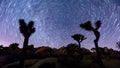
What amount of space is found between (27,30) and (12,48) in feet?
91.6

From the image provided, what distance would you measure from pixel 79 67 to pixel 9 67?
1264 centimetres

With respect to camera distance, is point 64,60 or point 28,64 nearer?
point 64,60

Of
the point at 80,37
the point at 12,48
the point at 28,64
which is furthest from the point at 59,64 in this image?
the point at 12,48

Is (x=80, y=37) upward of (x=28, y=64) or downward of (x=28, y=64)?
upward

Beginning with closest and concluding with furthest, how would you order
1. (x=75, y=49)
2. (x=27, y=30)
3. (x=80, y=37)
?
(x=27, y=30) → (x=80, y=37) → (x=75, y=49)

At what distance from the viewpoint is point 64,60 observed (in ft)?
104

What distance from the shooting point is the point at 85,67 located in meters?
31.2

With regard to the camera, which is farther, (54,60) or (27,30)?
(54,60)

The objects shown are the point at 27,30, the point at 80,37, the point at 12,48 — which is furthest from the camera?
the point at 12,48

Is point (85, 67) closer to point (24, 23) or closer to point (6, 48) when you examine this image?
point (24, 23)

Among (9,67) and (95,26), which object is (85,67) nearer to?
(95,26)

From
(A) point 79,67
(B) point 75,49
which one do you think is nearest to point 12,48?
(B) point 75,49

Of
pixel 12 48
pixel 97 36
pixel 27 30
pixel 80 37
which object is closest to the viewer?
pixel 27 30

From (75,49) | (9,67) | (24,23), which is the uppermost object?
(24,23)
